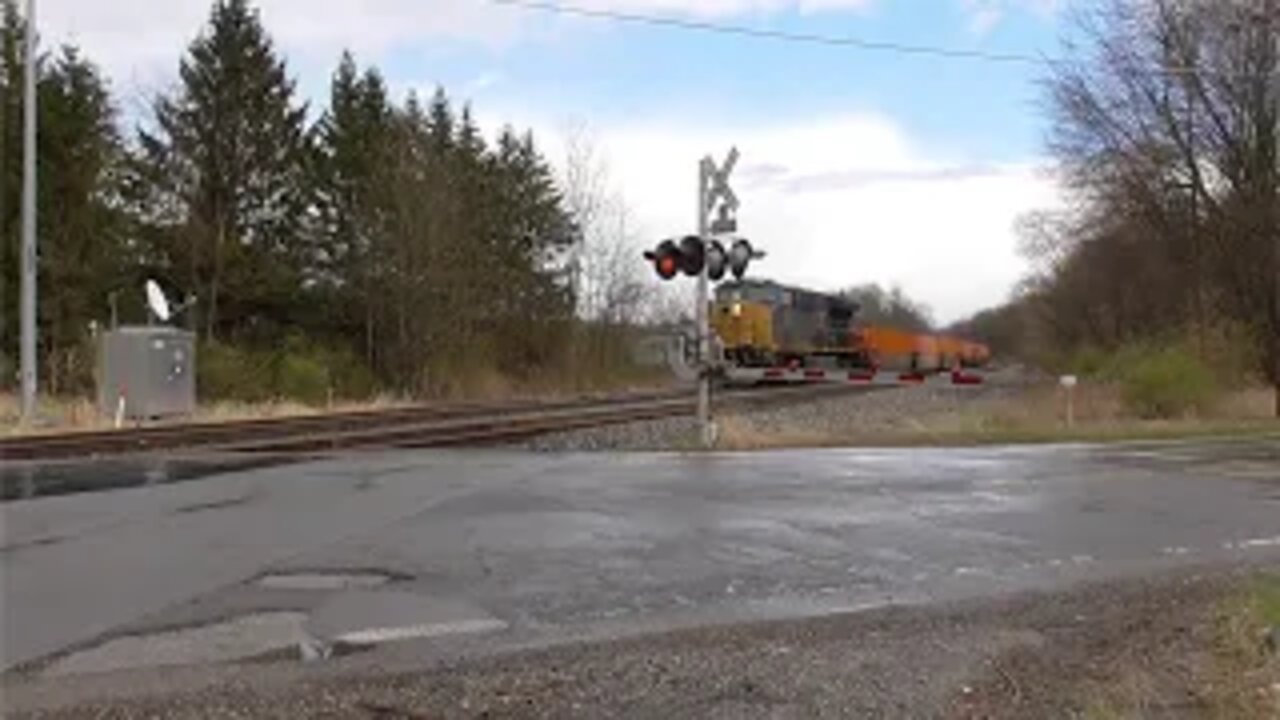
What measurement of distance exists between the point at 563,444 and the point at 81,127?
23.6m

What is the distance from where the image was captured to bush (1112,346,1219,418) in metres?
34.4

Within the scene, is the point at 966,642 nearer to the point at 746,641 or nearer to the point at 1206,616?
the point at 746,641

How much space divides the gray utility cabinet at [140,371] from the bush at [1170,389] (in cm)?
2236

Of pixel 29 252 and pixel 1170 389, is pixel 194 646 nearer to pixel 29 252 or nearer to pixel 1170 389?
pixel 29 252

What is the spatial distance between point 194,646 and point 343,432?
55.8 feet

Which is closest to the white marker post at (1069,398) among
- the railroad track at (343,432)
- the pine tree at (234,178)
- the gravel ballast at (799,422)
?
the gravel ballast at (799,422)

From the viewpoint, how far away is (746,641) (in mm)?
7840

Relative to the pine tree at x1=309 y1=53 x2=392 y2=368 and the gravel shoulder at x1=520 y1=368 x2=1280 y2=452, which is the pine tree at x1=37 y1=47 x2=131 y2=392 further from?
the gravel shoulder at x1=520 y1=368 x2=1280 y2=452

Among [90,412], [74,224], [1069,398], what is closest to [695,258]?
[90,412]

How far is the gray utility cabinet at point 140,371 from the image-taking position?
27.2 m

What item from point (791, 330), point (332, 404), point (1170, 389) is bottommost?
point (332, 404)

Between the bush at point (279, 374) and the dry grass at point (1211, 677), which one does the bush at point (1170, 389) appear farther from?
the dry grass at point (1211, 677)

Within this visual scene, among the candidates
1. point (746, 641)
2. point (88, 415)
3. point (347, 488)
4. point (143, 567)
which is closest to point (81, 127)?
point (88, 415)

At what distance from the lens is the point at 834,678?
700cm
